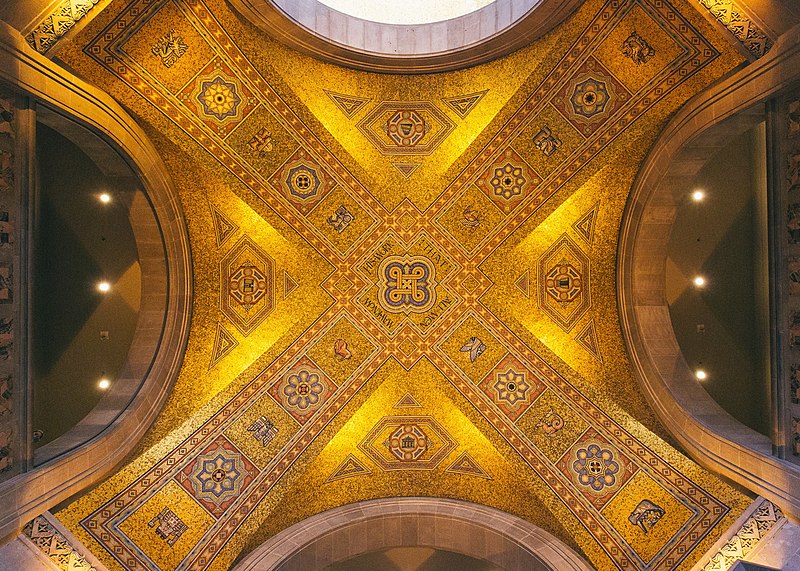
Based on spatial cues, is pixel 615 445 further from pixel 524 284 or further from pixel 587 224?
pixel 587 224

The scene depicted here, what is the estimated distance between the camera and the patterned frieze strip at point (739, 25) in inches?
208

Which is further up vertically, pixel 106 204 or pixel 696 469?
pixel 696 469

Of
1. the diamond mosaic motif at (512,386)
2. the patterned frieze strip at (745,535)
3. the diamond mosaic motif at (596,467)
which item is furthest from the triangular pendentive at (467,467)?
the patterned frieze strip at (745,535)

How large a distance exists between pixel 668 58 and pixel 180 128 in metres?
6.50

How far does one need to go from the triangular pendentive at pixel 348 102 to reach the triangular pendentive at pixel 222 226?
2419 millimetres

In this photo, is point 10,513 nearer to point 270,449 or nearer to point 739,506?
point 270,449

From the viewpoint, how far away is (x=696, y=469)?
698 centimetres

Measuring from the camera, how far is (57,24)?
17.0 ft

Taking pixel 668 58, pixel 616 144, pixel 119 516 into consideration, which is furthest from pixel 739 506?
pixel 119 516

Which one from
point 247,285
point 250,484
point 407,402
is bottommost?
point 250,484

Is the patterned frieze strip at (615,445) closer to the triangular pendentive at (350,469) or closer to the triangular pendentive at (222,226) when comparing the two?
the triangular pendentive at (350,469)

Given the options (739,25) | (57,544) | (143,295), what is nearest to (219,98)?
(143,295)

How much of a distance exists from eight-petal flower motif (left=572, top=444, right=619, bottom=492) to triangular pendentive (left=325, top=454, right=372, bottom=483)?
10.5ft

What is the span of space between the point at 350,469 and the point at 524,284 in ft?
13.2
